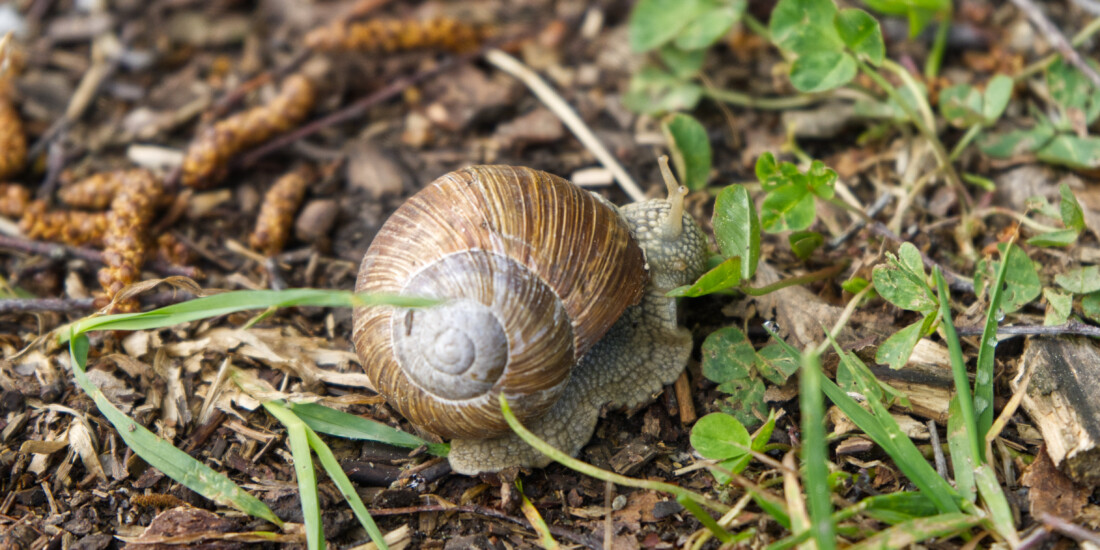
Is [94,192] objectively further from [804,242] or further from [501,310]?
[804,242]

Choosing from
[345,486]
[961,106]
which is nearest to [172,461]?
[345,486]

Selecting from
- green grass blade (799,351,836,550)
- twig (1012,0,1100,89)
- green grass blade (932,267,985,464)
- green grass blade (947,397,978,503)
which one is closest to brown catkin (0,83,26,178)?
green grass blade (799,351,836,550)

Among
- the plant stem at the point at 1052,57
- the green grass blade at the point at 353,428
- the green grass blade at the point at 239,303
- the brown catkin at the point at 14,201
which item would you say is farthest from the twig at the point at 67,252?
the plant stem at the point at 1052,57

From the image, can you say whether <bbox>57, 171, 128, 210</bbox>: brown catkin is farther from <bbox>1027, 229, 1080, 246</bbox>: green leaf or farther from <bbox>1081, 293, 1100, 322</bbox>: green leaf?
<bbox>1081, 293, 1100, 322</bbox>: green leaf

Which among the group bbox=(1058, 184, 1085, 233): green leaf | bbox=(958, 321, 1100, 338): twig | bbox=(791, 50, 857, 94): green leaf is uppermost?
bbox=(791, 50, 857, 94): green leaf

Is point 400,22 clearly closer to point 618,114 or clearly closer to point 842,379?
point 618,114

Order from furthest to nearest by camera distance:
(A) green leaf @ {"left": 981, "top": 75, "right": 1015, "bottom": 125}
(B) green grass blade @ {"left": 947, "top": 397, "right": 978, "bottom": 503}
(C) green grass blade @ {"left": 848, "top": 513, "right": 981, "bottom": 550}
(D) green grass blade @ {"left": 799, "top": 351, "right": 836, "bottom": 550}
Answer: (A) green leaf @ {"left": 981, "top": 75, "right": 1015, "bottom": 125}
(B) green grass blade @ {"left": 947, "top": 397, "right": 978, "bottom": 503}
(C) green grass blade @ {"left": 848, "top": 513, "right": 981, "bottom": 550}
(D) green grass blade @ {"left": 799, "top": 351, "right": 836, "bottom": 550}

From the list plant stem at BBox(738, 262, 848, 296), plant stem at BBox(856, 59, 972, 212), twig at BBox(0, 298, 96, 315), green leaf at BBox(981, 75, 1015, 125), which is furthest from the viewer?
green leaf at BBox(981, 75, 1015, 125)
